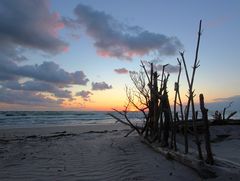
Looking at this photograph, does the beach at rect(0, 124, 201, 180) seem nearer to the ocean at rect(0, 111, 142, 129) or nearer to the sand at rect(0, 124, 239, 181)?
the sand at rect(0, 124, 239, 181)

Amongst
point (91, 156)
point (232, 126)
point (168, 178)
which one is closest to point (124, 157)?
point (91, 156)

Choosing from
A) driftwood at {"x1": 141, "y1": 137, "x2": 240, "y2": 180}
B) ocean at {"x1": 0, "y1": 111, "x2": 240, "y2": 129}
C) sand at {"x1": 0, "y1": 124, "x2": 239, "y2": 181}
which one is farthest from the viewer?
ocean at {"x1": 0, "y1": 111, "x2": 240, "y2": 129}

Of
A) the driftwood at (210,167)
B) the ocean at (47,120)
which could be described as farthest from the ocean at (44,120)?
the driftwood at (210,167)

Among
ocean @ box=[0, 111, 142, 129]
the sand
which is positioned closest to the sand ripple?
the sand

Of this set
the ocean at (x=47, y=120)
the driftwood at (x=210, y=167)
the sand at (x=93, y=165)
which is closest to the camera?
the driftwood at (x=210, y=167)

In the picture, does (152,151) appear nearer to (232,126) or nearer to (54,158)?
(54,158)

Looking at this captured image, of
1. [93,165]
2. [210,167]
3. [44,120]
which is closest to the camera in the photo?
[210,167]

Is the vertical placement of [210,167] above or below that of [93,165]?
above

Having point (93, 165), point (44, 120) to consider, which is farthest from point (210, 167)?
point (44, 120)

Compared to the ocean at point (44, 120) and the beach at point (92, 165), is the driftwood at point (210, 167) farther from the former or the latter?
the ocean at point (44, 120)

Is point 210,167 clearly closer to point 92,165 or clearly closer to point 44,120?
point 92,165

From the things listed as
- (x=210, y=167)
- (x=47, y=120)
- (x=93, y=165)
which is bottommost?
(x=93, y=165)

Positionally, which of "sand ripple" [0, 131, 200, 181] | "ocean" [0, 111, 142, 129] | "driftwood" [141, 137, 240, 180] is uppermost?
"ocean" [0, 111, 142, 129]

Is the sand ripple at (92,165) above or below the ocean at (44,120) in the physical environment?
below
